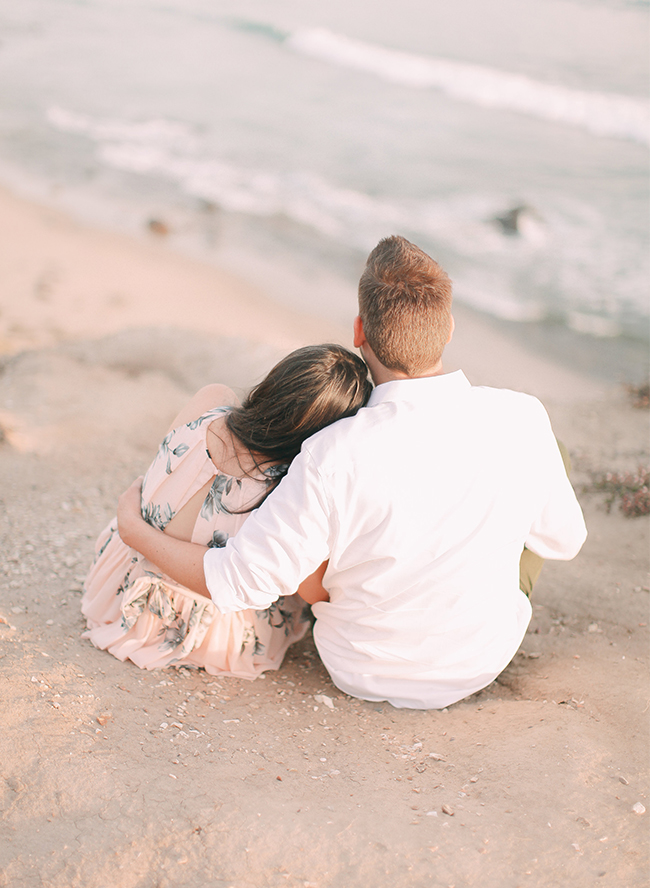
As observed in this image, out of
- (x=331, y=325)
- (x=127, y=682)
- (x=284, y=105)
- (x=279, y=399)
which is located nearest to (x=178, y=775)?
(x=127, y=682)

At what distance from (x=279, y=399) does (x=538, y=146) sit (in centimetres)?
1236

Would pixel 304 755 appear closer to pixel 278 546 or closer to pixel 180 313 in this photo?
pixel 278 546

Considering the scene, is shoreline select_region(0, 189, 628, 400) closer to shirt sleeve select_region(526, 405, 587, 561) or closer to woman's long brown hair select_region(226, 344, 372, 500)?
shirt sleeve select_region(526, 405, 587, 561)

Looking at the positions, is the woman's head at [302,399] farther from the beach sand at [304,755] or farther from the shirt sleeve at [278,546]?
the beach sand at [304,755]

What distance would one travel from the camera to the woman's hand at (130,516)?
273 centimetres

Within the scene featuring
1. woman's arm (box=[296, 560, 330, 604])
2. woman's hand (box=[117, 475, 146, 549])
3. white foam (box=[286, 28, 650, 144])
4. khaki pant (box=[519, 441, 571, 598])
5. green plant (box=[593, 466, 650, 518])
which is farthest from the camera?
white foam (box=[286, 28, 650, 144])

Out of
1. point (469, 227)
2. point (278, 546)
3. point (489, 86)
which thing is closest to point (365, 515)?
point (278, 546)

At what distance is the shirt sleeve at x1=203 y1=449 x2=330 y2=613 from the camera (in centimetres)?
215

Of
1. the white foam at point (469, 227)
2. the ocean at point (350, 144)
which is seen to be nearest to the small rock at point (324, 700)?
the ocean at point (350, 144)

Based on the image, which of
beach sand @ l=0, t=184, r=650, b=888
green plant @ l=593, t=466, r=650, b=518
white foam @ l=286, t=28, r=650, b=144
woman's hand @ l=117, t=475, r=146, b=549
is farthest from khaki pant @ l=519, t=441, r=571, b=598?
white foam @ l=286, t=28, r=650, b=144

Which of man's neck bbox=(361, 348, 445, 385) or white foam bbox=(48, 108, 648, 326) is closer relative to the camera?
man's neck bbox=(361, 348, 445, 385)

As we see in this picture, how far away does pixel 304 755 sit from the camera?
8.06ft

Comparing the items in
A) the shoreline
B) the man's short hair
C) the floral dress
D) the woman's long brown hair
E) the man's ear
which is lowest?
the shoreline

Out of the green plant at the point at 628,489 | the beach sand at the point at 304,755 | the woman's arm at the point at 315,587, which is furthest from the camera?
the green plant at the point at 628,489
